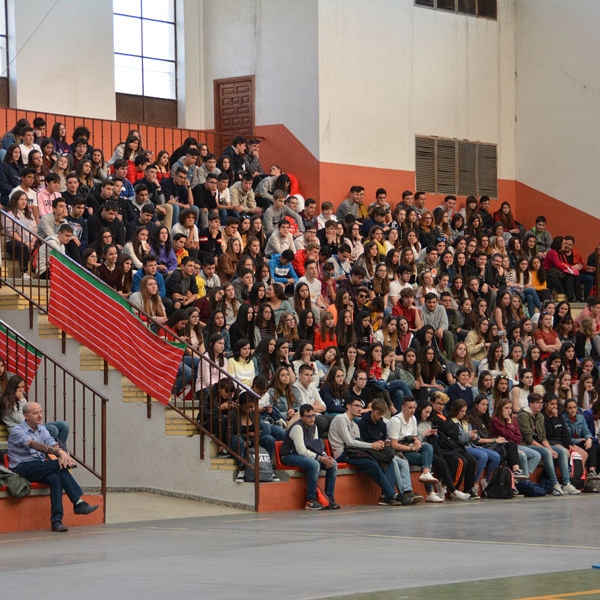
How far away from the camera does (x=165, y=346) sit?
16.4 meters

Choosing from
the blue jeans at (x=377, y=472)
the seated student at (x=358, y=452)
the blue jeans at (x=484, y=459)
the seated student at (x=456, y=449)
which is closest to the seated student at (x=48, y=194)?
the seated student at (x=358, y=452)

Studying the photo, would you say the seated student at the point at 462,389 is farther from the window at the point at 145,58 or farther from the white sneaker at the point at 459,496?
the window at the point at 145,58

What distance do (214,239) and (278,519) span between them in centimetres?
665

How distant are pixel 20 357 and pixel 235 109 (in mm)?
10677

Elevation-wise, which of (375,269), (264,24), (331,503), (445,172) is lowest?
(331,503)

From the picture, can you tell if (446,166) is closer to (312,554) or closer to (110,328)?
(110,328)

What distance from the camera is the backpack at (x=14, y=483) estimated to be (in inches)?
516

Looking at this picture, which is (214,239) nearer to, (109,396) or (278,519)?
(109,396)

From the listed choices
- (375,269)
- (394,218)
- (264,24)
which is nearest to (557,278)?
(394,218)

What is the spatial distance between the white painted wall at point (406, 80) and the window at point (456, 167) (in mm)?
199

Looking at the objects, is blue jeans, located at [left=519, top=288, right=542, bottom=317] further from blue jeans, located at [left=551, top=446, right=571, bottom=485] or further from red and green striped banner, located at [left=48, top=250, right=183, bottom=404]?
red and green striped banner, located at [left=48, top=250, right=183, bottom=404]

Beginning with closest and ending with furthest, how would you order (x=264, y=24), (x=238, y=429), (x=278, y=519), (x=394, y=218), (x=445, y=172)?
1. (x=278, y=519)
2. (x=238, y=429)
3. (x=394, y=218)
4. (x=264, y=24)
5. (x=445, y=172)

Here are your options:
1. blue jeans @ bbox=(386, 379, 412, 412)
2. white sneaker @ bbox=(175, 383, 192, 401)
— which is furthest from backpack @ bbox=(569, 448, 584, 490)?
white sneaker @ bbox=(175, 383, 192, 401)

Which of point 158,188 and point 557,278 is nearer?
point 158,188
